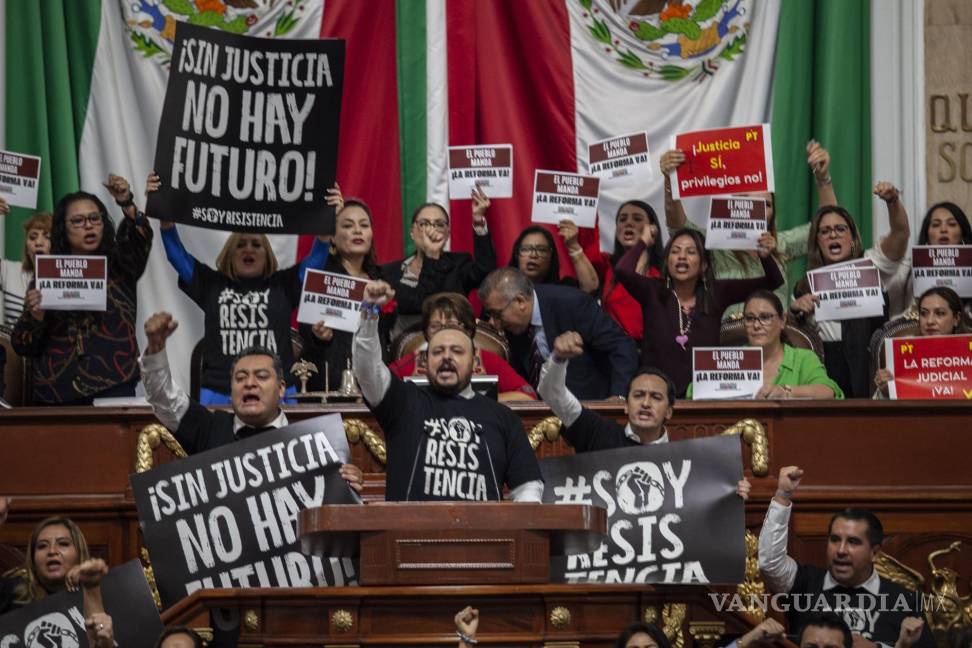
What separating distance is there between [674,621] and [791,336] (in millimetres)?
3013

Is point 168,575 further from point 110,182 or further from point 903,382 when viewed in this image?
point 903,382

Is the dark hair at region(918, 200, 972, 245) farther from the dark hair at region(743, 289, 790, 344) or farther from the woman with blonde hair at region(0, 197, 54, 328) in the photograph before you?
the woman with blonde hair at region(0, 197, 54, 328)

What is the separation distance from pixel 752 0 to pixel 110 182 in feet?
15.2

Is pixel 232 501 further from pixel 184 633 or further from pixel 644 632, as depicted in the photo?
pixel 644 632

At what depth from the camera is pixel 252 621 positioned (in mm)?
6582

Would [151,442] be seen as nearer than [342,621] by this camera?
No

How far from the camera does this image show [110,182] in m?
9.20

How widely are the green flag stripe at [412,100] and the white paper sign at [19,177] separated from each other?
2.77 m

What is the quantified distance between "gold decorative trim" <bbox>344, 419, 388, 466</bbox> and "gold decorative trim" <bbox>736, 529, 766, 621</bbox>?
5.28 ft

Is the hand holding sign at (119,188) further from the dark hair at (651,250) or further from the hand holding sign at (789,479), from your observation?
the hand holding sign at (789,479)

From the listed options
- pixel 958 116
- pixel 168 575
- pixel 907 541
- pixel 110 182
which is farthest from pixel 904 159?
pixel 168 575

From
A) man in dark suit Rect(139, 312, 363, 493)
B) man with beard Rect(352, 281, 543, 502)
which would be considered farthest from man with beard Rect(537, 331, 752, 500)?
man in dark suit Rect(139, 312, 363, 493)

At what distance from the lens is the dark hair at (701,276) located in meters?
9.43

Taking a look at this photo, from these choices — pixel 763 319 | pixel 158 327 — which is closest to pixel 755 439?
pixel 763 319
